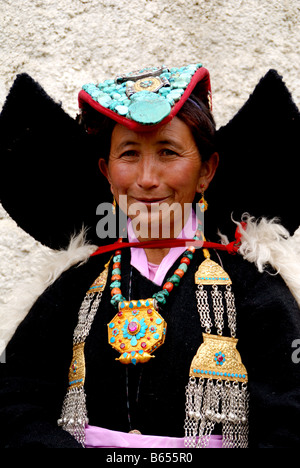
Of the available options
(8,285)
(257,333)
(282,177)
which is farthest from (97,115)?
(8,285)

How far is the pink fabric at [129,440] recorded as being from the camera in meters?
1.22

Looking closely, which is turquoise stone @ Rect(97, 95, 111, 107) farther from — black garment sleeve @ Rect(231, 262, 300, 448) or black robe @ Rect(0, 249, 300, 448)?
black garment sleeve @ Rect(231, 262, 300, 448)

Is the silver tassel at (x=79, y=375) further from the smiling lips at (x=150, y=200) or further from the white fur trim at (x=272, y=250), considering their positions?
the white fur trim at (x=272, y=250)

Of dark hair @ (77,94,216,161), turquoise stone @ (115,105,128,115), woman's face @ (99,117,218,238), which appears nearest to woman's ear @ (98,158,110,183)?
dark hair @ (77,94,216,161)

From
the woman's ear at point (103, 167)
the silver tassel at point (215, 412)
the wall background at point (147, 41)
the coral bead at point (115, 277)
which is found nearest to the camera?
the silver tassel at point (215, 412)

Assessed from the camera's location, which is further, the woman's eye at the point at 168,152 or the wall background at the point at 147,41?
the wall background at the point at 147,41

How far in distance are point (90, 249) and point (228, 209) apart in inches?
16.8

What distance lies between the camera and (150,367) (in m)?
1.28

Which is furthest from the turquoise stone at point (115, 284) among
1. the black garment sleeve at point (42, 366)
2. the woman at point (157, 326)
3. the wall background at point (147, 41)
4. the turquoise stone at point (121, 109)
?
the wall background at point (147, 41)

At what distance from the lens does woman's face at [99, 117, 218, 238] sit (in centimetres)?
134

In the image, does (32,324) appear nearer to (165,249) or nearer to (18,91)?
(165,249)

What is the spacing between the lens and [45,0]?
2289 millimetres

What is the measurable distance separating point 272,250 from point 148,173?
0.39m

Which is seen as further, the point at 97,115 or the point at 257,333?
the point at 97,115
